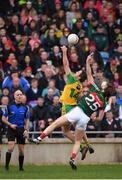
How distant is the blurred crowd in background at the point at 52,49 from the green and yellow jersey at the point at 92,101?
10.0 feet

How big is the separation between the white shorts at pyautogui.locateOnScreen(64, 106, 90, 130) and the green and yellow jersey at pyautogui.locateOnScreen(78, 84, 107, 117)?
109 mm

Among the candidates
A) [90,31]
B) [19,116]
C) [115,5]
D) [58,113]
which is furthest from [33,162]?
[115,5]

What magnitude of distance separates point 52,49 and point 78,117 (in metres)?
7.20

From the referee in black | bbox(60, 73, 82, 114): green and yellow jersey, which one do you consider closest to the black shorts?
the referee in black

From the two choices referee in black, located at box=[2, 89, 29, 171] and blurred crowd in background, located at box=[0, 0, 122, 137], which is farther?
blurred crowd in background, located at box=[0, 0, 122, 137]

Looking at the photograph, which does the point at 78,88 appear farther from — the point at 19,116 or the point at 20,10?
the point at 20,10

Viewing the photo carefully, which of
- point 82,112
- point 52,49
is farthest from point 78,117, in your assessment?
point 52,49

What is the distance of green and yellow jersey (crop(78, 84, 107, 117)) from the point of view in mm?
19797

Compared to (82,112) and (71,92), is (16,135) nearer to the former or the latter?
(71,92)

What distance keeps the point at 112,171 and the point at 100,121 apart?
331 centimetres

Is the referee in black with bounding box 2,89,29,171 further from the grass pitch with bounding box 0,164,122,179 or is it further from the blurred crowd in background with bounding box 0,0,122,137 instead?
the blurred crowd in background with bounding box 0,0,122,137

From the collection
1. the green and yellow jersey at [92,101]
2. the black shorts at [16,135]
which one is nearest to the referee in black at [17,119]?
the black shorts at [16,135]

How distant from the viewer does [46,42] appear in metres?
27.0

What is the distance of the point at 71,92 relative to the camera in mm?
20641
